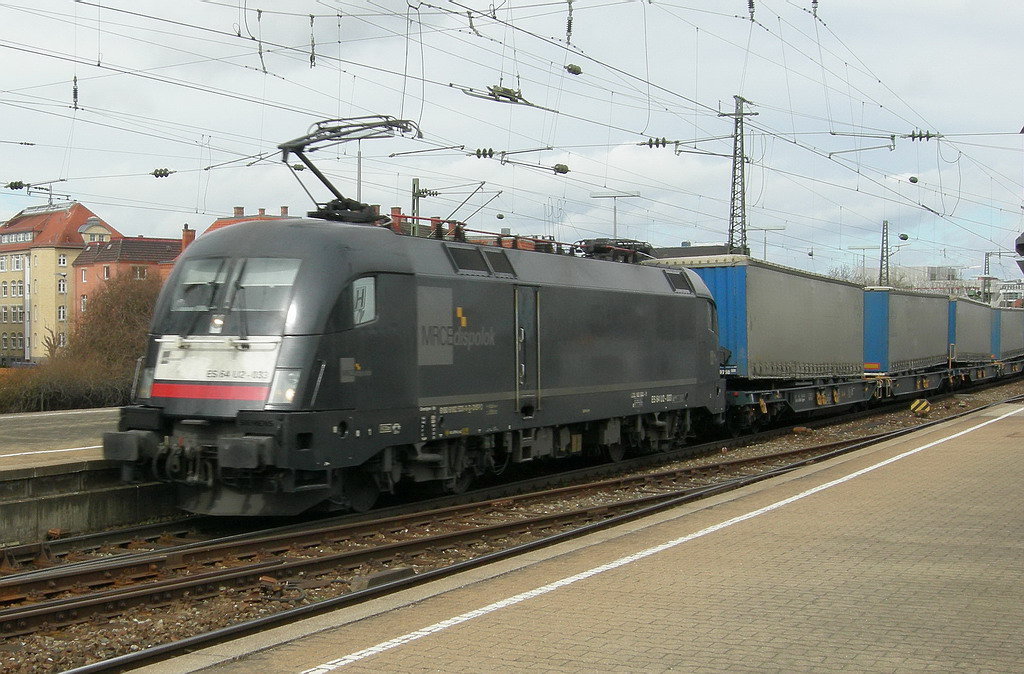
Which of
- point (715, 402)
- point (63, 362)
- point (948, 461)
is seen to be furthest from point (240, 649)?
point (63, 362)

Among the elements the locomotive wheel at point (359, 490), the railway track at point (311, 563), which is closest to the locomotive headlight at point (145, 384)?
the railway track at point (311, 563)

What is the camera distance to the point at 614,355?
1585 cm

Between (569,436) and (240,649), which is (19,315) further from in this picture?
(240,649)

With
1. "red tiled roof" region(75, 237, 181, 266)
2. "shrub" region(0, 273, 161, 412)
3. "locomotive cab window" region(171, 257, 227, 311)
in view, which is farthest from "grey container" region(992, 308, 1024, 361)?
"red tiled roof" region(75, 237, 181, 266)

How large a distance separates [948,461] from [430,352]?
8.76 metres

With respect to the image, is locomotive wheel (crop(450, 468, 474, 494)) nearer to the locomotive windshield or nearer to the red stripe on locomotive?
the red stripe on locomotive

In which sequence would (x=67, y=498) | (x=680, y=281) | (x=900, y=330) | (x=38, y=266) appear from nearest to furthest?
1. (x=67, y=498)
2. (x=680, y=281)
3. (x=900, y=330)
4. (x=38, y=266)

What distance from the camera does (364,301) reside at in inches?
428

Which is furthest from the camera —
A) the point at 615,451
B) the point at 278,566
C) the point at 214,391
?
the point at 615,451

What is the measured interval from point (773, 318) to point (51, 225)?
66.1 meters

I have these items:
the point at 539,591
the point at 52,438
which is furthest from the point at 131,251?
the point at 539,591

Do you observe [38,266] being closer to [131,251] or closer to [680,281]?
[131,251]

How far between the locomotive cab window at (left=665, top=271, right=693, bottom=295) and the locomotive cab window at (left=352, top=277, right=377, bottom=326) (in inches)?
333

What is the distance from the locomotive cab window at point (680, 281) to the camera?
18250mm
